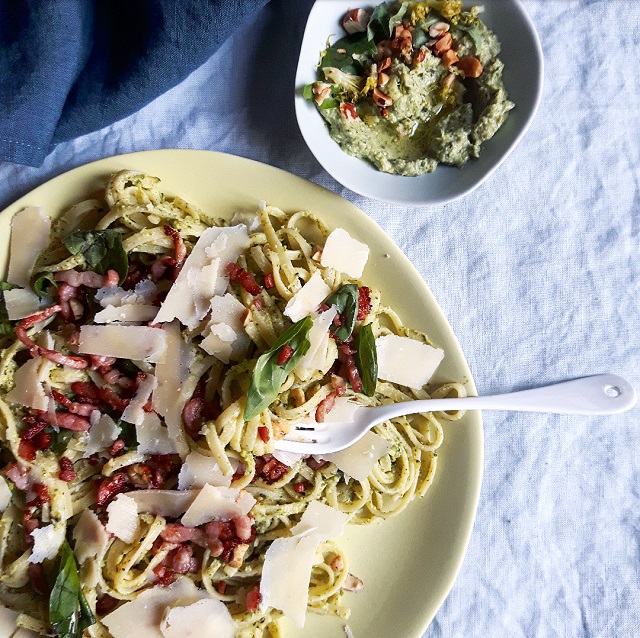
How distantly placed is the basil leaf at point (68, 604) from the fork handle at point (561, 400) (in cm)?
166

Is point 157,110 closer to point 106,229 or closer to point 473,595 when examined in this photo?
point 106,229

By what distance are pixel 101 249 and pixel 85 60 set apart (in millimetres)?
1007

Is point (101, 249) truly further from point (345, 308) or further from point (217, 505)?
point (217, 505)

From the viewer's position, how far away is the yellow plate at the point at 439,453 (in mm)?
3354

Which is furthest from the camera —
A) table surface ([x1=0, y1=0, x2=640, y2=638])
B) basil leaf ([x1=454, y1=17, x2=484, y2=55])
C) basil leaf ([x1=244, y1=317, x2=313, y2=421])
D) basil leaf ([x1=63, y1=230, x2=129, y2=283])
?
table surface ([x1=0, y1=0, x2=640, y2=638])

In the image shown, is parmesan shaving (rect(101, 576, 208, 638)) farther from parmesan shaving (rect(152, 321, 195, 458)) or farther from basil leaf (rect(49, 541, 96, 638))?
parmesan shaving (rect(152, 321, 195, 458))

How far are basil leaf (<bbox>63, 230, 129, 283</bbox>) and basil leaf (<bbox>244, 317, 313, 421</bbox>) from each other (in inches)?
32.6

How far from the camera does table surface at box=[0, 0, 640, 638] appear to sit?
3.66 m

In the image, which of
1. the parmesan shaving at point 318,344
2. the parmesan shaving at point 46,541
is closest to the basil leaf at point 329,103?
the parmesan shaving at point 318,344

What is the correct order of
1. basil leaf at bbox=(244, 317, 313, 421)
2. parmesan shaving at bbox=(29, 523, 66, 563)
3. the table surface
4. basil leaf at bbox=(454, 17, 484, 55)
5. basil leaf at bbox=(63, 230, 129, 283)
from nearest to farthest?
basil leaf at bbox=(244, 317, 313, 421) < parmesan shaving at bbox=(29, 523, 66, 563) < basil leaf at bbox=(63, 230, 129, 283) < basil leaf at bbox=(454, 17, 484, 55) < the table surface

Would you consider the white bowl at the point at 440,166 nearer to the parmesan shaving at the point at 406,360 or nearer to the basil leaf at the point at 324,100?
the basil leaf at the point at 324,100

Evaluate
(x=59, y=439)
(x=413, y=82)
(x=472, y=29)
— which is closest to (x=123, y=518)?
(x=59, y=439)

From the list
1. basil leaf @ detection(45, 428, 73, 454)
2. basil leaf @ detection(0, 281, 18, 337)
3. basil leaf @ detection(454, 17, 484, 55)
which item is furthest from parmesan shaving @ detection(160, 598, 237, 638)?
basil leaf @ detection(454, 17, 484, 55)

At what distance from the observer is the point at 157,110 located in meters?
3.57
